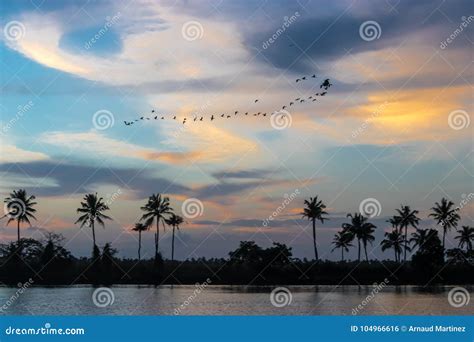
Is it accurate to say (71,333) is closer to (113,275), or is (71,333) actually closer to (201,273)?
(113,275)

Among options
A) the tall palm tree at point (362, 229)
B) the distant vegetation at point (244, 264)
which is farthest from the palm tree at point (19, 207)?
the tall palm tree at point (362, 229)

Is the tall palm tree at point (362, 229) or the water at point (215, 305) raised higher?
the tall palm tree at point (362, 229)

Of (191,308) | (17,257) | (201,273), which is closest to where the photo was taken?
(191,308)

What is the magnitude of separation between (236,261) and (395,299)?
122ft

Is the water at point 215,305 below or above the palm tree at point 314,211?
below

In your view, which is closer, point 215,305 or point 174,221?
point 215,305

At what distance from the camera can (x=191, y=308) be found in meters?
58.7

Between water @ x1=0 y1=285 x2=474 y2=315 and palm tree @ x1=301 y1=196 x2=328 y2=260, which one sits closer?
water @ x1=0 y1=285 x2=474 y2=315

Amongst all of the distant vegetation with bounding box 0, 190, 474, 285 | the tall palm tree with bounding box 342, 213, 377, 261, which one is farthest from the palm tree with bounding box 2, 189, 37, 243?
the tall palm tree with bounding box 342, 213, 377, 261

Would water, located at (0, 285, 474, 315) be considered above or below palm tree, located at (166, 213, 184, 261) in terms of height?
below

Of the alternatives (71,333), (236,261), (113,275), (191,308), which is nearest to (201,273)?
(236,261)

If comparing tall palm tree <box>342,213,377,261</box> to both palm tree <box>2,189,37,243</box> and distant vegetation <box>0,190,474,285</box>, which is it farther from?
palm tree <box>2,189,37,243</box>

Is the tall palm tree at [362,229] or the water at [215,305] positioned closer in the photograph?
the water at [215,305]

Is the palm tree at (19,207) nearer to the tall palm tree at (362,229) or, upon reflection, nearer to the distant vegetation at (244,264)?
the distant vegetation at (244,264)
